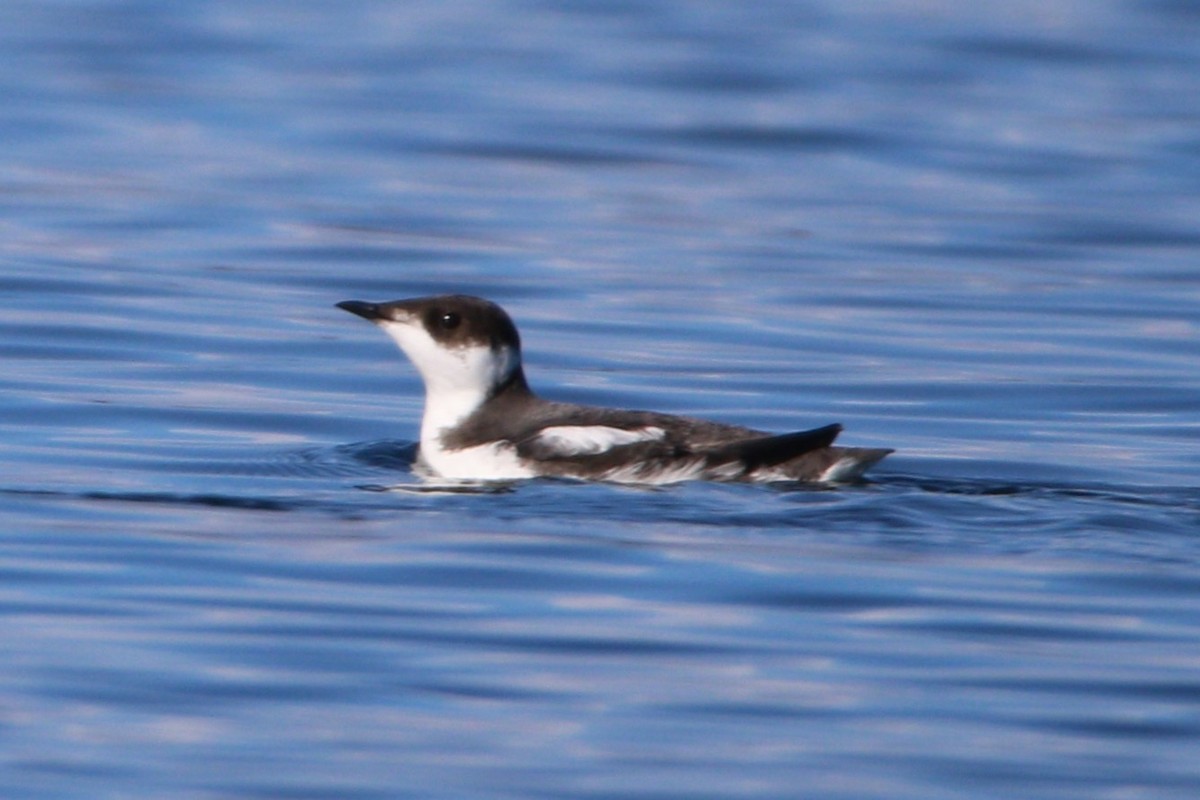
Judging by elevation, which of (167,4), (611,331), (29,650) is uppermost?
(167,4)

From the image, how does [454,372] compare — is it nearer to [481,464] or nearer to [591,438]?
[481,464]

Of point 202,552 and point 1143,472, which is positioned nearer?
point 202,552

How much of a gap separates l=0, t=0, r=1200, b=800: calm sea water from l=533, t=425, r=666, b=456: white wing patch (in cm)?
32

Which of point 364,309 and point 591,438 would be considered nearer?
point 591,438

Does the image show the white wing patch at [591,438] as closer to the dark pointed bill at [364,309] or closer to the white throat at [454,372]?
the white throat at [454,372]

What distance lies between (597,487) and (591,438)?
0.26 m

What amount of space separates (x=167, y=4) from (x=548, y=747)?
28.4m

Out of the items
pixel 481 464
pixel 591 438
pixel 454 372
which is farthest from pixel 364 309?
pixel 591 438

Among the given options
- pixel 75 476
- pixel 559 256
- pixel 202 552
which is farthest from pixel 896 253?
pixel 202 552

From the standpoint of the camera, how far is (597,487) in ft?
32.5

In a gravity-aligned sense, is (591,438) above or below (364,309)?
below

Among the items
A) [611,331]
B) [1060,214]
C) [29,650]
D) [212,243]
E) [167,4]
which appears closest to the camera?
[29,650]

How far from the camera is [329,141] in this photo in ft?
81.5

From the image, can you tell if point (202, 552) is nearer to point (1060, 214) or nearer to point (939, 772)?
point (939, 772)
